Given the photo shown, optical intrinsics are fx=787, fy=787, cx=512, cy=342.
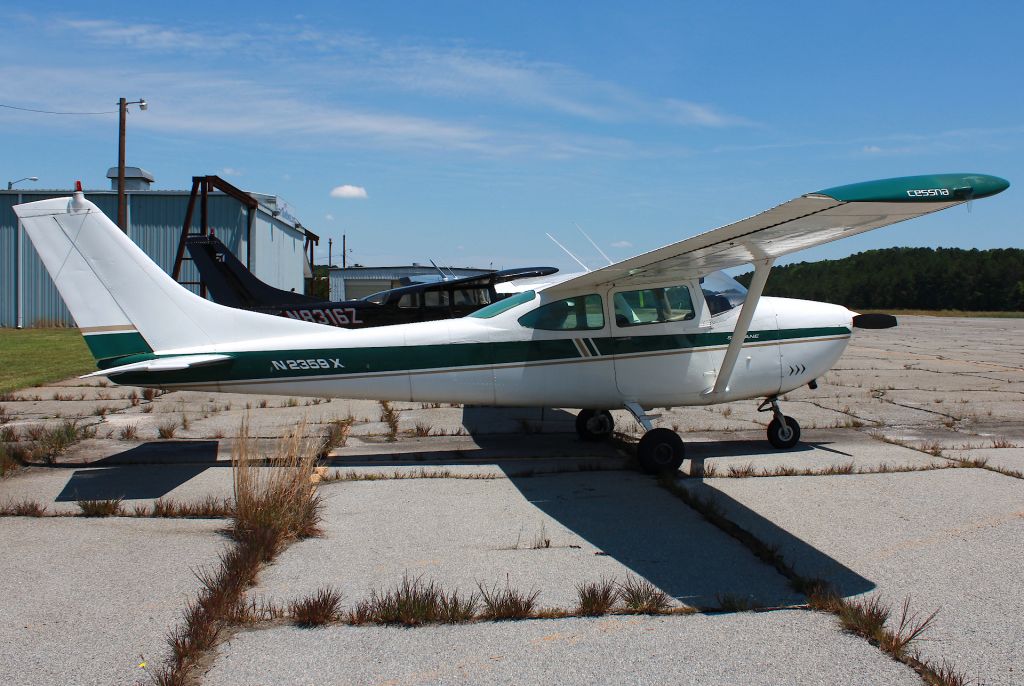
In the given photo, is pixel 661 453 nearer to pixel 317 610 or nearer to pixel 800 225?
pixel 800 225

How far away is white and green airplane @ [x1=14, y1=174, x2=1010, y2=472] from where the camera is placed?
286 inches

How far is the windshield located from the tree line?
6374 centimetres

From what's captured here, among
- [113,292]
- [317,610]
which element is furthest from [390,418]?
[317,610]

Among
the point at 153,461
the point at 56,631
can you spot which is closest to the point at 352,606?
the point at 56,631

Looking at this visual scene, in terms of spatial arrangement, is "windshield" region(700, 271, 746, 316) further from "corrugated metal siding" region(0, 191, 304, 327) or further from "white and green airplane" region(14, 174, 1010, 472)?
"corrugated metal siding" region(0, 191, 304, 327)

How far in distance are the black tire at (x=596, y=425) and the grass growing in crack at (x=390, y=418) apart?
2.25 meters

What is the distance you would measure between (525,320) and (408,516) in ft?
9.28

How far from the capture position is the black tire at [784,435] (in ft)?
28.2

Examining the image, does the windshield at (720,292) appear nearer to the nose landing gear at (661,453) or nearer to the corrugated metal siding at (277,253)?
the nose landing gear at (661,453)

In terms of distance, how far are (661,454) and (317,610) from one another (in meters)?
4.27

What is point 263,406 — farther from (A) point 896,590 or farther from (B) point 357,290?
(B) point 357,290

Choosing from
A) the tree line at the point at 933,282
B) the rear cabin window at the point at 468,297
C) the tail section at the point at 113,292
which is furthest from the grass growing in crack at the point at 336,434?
the tree line at the point at 933,282

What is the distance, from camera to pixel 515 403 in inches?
319

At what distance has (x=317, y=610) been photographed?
394cm
